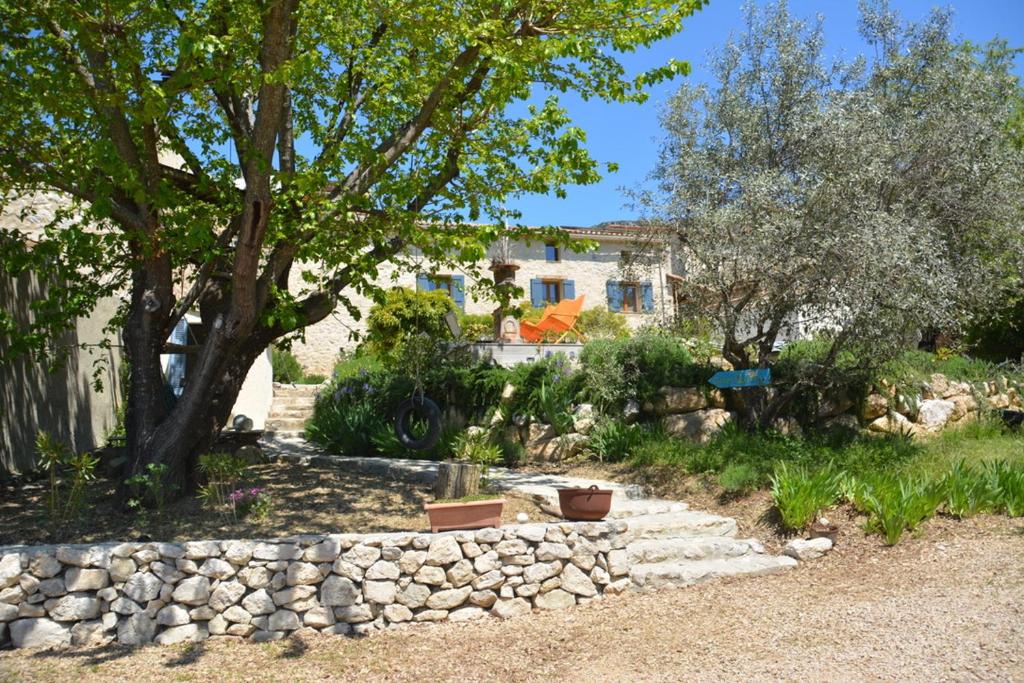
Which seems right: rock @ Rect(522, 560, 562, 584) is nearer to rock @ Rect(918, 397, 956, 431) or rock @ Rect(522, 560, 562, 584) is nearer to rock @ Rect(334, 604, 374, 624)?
rock @ Rect(334, 604, 374, 624)

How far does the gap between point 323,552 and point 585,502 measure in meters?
2.35

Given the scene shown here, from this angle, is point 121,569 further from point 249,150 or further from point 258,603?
point 249,150

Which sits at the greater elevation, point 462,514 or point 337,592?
point 462,514

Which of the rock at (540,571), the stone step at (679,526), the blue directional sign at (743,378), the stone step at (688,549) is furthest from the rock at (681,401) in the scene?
the rock at (540,571)

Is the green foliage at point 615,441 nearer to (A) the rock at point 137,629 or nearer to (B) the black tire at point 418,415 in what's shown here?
(B) the black tire at point 418,415

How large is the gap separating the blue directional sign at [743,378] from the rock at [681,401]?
82 cm

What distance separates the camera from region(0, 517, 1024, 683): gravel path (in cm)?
512

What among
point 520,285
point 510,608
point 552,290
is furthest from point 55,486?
point 552,290

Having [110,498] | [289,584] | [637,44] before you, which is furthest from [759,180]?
[110,498]

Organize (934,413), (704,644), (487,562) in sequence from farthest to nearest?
(934,413), (487,562), (704,644)

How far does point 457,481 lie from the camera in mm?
7988

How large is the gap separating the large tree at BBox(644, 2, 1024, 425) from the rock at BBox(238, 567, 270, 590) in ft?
21.0

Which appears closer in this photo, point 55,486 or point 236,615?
point 236,615

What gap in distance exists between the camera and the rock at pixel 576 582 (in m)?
6.73
